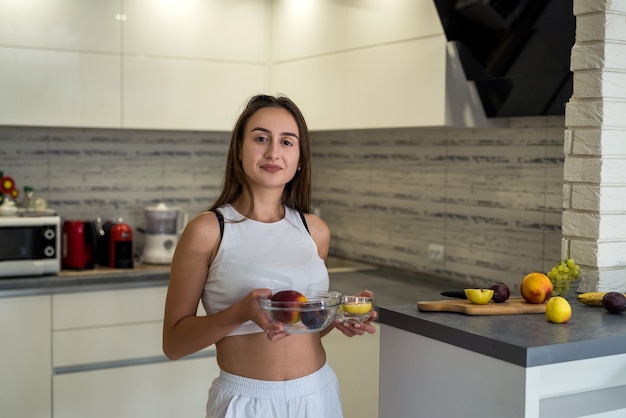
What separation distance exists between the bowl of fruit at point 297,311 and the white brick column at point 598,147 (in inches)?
36.0

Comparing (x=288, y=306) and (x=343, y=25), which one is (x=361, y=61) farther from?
(x=288, y=306)

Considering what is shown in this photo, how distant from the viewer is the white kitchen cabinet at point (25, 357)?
11.0 feet

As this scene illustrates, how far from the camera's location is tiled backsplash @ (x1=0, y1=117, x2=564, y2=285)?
3.18 meters

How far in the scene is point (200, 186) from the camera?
4.47 m


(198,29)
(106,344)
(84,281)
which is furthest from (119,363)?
(198,29)

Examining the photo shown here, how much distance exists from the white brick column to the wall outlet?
1287 mm

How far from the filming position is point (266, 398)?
193 centimetres

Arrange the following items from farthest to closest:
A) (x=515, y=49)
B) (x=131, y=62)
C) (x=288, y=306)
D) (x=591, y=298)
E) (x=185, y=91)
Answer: (x=185, y=91)
(x=131, y=62)
(x=515, y=49)
(x=591, y=298)
(x=288, y=306)

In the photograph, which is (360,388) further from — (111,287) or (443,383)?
(443,383)

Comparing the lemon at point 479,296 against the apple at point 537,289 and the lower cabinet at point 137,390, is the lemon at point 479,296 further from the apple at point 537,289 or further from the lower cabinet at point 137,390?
the lower cabinet at point 137,390

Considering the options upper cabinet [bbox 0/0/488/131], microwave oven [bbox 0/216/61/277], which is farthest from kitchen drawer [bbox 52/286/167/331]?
upper cabinet [bbox 0/0/488/131]

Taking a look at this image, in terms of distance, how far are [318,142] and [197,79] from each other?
91cm

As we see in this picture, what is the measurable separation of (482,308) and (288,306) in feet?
1.78

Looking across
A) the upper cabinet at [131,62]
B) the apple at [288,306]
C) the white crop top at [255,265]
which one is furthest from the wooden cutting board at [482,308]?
the upper cabinet at [131,62]
